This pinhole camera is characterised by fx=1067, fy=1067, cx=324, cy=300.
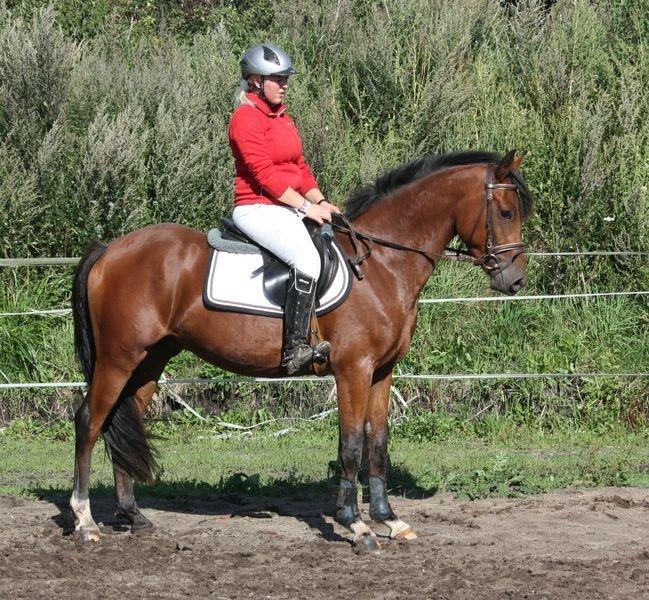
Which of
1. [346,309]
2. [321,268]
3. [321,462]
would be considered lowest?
[321,462]

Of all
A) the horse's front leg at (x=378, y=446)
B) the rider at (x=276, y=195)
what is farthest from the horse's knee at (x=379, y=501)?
the rider at (x=276, y=195)

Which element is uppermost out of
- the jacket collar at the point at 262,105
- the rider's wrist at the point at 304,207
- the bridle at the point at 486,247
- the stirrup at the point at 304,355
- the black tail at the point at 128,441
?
the jacket collar at the point at 262,105

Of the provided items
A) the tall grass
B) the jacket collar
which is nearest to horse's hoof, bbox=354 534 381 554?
the jacket collar

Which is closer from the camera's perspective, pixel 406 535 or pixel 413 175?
pixel 406 535

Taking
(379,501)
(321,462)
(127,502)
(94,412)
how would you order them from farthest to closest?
(321,462)
(127,502)
(94,412)
(379,501)

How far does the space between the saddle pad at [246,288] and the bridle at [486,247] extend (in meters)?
0.14

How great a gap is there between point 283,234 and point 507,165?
4.75ft

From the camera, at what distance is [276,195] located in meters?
6.51

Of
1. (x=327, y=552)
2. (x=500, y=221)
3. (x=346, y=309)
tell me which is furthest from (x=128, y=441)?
(x=500, y=221)

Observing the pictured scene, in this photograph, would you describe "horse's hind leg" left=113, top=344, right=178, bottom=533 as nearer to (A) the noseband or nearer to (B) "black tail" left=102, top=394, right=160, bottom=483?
(B) "black tail" left=102, top=394, right=160, bottom=483

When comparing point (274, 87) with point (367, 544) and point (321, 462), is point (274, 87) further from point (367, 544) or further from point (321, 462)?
point (321, 462)

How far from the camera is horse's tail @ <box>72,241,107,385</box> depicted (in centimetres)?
698

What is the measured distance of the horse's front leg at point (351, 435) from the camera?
6.50 m

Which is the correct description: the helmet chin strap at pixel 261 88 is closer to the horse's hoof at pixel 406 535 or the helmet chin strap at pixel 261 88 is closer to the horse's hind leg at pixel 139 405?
the horse's hind leg at pixel 139 405
